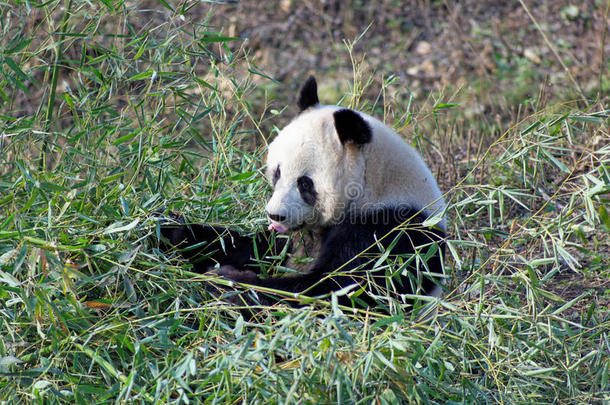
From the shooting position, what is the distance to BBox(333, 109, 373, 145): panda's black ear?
2.91 metres

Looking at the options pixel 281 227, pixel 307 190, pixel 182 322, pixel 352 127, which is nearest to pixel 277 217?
pixel 281 227

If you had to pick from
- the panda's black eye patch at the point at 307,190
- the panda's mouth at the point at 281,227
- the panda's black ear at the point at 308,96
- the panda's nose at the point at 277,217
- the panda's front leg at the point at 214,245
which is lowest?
the panda's front leg at the point at 214,245

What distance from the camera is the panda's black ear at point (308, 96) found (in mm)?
3372

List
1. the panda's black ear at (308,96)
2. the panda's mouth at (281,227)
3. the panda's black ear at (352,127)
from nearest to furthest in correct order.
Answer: the panda's black ear at (352,127) → the panda's mouth at (281,227) → the panda's black ear at (308,96)

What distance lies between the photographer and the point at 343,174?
308 cm

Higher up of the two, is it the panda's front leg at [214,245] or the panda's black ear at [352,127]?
the panda's black ear at [352,127]

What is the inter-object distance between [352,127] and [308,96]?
1.70 ft

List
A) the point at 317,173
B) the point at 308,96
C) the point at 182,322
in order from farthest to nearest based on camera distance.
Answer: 1. the point at 308,96
2. the point at 317,173
3. the point at 182,322

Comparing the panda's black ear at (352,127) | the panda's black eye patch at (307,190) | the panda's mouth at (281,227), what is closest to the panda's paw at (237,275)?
the panda's mouth at (281,227)

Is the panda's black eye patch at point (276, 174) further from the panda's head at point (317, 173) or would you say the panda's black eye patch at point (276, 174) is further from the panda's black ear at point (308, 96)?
the panda's black ear at point (308, 96)

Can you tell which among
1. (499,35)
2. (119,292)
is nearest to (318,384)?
(119,292)

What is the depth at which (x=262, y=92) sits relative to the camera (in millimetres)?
7688

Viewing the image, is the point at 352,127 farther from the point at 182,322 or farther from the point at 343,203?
the point at 182,322

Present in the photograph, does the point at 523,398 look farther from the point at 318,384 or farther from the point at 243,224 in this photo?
the point at 243,224
